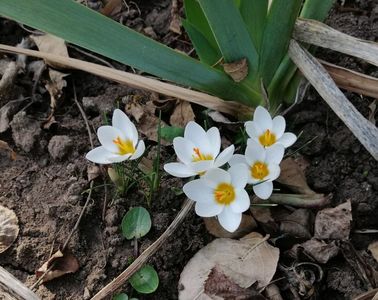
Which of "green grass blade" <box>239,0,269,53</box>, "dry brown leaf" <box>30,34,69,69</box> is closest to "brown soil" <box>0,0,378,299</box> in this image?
"dry brown leaf" <box>30,34,69,69</box>

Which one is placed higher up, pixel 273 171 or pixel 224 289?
pixel 273 171

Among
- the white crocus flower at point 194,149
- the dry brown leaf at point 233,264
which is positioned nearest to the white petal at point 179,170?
the white crocus flower at point 194,149

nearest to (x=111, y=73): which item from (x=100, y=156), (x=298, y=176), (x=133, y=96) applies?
(x=133, y=96)

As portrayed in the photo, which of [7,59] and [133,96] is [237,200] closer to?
[133,96]

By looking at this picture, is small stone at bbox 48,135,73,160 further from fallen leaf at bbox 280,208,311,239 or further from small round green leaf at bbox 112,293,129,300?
fallen leaf at bbox 280,208,311,239

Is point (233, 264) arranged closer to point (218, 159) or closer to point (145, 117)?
point (218, 159)

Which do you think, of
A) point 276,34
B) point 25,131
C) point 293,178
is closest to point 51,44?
point 25,131
